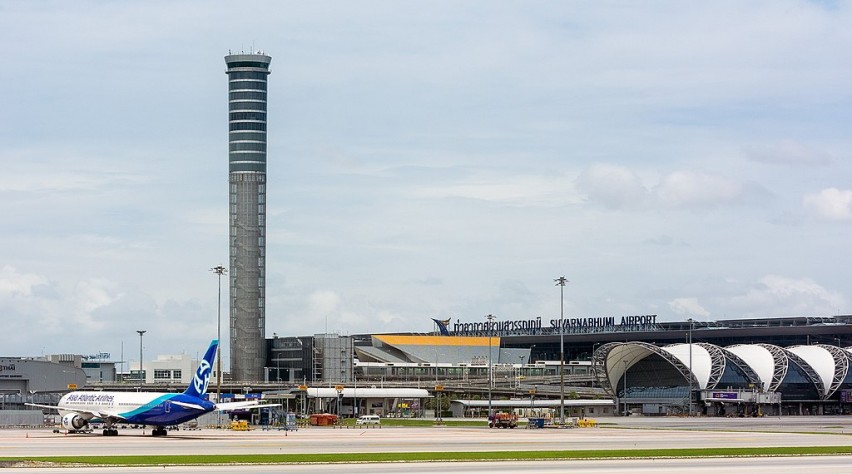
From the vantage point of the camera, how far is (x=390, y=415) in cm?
19350

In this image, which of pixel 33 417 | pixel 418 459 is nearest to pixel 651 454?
pixel 418 459

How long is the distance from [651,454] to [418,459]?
1458cm

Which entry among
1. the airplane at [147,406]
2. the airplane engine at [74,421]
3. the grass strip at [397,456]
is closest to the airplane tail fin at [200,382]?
the airplane at [147,406]

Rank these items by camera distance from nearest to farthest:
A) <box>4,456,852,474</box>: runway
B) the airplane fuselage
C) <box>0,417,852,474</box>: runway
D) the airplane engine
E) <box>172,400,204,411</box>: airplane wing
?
<box>4,456,852,474</box>: runway
<box>0,417,852,474</box>: runway
<box>172,400,204,411</box>: airplane wing
the airplane fuselage
the airplane engine

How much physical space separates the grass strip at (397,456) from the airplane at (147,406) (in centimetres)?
3042

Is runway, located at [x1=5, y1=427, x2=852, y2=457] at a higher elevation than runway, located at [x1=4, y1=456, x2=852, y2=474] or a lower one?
lower

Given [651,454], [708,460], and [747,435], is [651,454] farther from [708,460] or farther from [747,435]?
[747,435]

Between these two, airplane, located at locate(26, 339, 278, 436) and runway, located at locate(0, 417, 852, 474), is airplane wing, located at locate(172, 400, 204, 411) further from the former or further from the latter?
runway, located at locate(0, 417, 852, 474)

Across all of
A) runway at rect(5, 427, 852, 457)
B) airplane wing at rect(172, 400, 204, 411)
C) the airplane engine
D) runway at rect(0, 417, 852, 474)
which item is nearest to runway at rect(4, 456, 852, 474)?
runway at rect(0, 417, 852, 474)

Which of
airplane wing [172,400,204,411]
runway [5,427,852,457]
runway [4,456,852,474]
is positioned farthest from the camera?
airplane wing [172,400,204,411]

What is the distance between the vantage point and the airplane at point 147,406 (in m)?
101

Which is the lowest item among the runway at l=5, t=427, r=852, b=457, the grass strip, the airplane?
the runway at l=5, t=427, r=852, b=457

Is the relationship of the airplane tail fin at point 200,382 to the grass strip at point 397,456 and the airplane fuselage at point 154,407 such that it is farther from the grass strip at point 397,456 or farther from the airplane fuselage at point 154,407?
the grass strip at point 397,456

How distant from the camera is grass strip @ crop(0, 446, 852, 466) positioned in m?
66.1
